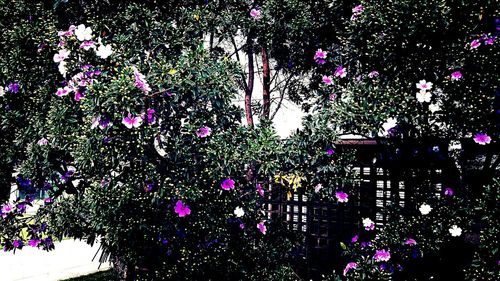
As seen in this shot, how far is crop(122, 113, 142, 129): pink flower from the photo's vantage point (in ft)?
8.80

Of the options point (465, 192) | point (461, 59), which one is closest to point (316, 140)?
point (461, 59)

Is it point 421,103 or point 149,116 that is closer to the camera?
Answer: point 149,116

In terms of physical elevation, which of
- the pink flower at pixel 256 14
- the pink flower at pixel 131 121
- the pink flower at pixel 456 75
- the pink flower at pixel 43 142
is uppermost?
the pink flower at pixel 256 14

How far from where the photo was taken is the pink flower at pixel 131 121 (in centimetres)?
268

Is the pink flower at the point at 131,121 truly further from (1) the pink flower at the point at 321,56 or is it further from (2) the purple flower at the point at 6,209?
(2) the purple flower at the point at 6,209

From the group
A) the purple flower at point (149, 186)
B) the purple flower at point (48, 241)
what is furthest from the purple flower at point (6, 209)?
the purple flower at point (149, 186)

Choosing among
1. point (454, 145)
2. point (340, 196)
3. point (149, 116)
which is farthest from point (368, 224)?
point (149, 116)

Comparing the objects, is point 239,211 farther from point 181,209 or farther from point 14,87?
point 14,87

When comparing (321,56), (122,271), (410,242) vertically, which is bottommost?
(122,271)

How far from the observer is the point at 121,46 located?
138 inches

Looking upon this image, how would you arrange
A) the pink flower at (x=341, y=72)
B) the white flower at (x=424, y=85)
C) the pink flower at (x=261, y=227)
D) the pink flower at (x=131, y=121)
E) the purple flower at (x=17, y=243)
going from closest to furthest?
the pink flower at (x=131, y=121) < the white flower at (x=424, y=85) < the pink flower at (x=341, y=72) < the pink flower at (x=261, y=227) < the purple flower at (x=17, y=243)

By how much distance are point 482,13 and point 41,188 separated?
156 inches

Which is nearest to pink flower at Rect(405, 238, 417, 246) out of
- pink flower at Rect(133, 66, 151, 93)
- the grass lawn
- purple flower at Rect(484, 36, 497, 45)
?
purple flower at Rect(484, 36, 497, 45)

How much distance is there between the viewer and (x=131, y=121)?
2.69 metres
